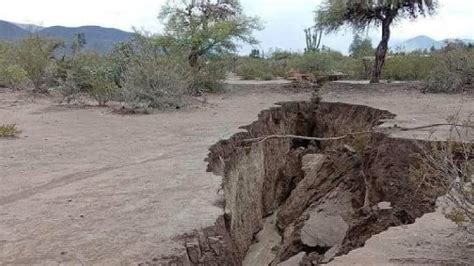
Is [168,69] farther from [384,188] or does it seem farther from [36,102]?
[384,188]

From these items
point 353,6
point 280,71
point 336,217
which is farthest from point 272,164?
point 280,71

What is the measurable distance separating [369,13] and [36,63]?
11783 mm

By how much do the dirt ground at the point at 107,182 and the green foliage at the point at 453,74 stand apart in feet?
17.6

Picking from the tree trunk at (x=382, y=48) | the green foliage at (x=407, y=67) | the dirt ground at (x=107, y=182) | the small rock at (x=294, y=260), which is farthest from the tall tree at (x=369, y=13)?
the small rock at (x=294, y=260)

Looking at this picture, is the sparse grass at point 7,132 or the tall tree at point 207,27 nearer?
the sparse grass at point 7,132

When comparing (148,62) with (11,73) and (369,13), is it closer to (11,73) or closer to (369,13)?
(11,73)

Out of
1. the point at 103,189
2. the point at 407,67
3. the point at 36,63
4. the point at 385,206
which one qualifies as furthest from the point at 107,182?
the point at 407,67

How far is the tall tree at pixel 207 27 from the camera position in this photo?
76.0 ft

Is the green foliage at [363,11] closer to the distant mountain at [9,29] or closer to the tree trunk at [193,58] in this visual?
the tree trunk at [193,58]

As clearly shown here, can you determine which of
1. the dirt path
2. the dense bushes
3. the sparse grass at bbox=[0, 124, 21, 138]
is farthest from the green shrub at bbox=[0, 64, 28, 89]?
the dense bushes

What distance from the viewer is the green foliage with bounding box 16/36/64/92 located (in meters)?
19.4

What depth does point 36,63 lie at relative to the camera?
19.3 meters

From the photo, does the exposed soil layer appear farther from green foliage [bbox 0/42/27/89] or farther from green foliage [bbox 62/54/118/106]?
green foliage [bbox 0/42/27/89]

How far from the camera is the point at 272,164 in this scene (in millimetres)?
13828
